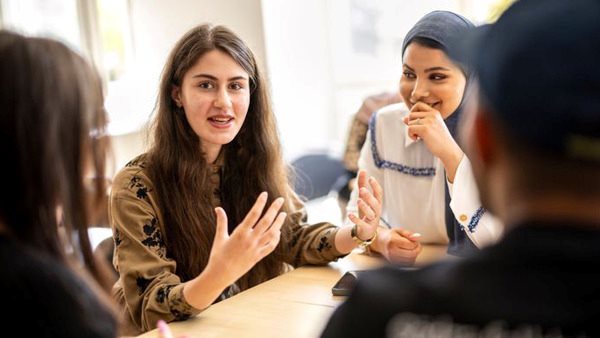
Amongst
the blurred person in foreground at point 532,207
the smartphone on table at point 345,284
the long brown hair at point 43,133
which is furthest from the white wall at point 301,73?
the blurred person in foreground at point 532,207

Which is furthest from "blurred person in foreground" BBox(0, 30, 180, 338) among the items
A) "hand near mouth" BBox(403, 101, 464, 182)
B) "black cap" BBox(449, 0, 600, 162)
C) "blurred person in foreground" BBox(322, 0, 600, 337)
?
"hand near mouth" BBox(403, 101, 464, 182)

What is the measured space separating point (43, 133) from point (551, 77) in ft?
Result: 2.27

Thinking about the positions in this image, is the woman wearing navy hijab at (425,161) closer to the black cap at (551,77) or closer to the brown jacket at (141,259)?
the brown jacket at (141,259)

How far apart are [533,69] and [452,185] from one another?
153 cm

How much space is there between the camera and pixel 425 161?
2.61m

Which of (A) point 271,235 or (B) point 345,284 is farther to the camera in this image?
(B) point 345,284

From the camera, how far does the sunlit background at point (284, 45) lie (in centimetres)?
469

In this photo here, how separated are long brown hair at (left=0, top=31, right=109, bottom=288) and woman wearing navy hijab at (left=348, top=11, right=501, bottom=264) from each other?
120 cm

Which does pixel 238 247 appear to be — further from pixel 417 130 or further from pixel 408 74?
pixel 408 74

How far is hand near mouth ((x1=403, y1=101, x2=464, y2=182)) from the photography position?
89.8 inches

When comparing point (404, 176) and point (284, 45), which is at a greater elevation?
point (284, 45)

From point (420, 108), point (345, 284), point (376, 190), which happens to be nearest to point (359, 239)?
point (376, 190)

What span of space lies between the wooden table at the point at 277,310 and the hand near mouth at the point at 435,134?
15.4 inches

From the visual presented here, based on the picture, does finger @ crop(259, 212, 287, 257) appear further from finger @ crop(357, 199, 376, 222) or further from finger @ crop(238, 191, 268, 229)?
finger @ crop(357, 199, 376, 222)
